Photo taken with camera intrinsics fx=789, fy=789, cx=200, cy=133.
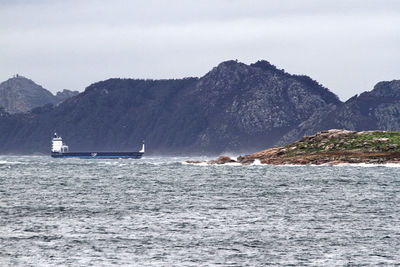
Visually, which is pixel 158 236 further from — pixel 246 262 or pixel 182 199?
pixel 182 199

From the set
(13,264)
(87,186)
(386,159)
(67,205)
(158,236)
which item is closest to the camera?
(13,264)

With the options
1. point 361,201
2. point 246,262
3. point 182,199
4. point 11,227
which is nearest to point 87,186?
point 182,199

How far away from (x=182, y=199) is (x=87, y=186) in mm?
31620

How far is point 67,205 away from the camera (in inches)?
3216

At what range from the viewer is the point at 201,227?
203 ft

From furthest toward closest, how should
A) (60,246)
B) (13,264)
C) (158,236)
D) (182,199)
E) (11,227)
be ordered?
(182,199) < (11,227) < (158,236) < (60,246) < (13,264)

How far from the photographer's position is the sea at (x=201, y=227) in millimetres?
47688

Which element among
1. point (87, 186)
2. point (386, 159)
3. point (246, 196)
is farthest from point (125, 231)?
point (386, 159)

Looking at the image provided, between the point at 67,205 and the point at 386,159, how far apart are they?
126281 mm

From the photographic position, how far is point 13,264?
45.3 meters

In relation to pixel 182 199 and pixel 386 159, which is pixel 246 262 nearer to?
pixel 182 199

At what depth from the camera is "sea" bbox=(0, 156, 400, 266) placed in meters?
47.7

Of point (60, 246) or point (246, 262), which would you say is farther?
point (60, 246)

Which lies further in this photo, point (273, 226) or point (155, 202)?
point (155, 202)
